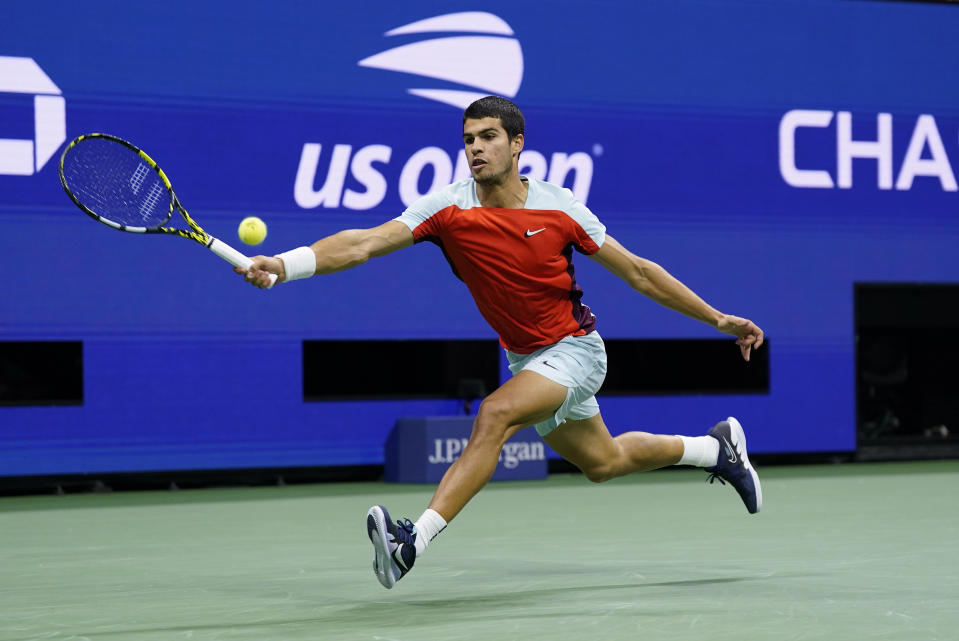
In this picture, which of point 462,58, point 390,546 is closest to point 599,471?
point 390,546

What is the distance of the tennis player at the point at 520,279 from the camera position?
17.9 ft

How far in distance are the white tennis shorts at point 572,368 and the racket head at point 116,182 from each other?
156cm

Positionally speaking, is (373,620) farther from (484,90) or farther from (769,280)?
(769,280)

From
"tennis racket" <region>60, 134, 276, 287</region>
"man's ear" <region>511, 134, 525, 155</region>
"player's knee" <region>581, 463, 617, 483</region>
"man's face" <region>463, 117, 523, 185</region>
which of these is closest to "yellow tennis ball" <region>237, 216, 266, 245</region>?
"tennis racket" <region>60, 134, 276, 287</region>

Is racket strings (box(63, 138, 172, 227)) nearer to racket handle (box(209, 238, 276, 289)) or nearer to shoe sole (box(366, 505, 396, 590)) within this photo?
racket handle (box(209, 238, 276, 289))

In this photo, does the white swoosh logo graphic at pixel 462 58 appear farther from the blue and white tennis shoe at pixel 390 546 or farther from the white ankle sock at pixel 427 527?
the blue and white tennis shoe at pixel 390 546

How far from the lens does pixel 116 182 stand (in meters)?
6.21

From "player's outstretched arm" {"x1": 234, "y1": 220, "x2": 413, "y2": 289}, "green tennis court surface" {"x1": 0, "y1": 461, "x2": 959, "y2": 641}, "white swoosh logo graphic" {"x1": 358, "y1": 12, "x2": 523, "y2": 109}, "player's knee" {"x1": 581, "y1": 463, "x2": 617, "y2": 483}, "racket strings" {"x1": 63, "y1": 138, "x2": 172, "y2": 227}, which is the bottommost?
"green tennis court surface" {"x1": 0, "y1": 461, "x2": 959, "y2": 641}

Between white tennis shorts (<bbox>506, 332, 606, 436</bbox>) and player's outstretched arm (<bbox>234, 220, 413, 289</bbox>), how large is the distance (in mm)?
691

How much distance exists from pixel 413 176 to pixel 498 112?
6.04m

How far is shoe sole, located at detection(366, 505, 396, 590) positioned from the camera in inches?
201

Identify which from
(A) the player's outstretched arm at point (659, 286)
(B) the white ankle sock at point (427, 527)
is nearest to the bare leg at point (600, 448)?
(A) the player's outstretched arm at point (659, 286)

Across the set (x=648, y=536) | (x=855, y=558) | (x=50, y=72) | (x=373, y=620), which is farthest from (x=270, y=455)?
(x=373, y=620)

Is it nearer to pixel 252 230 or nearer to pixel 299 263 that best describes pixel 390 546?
pixel 299 263
